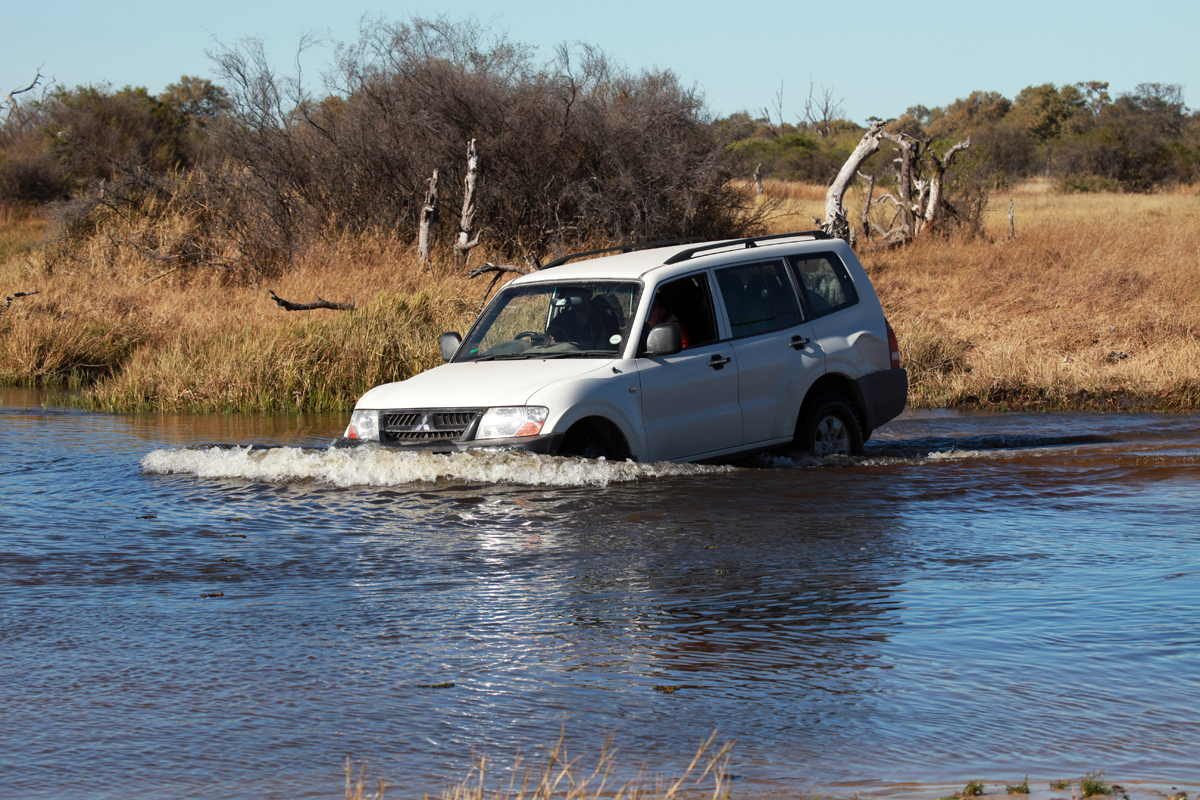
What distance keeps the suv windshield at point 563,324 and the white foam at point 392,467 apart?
831 mm

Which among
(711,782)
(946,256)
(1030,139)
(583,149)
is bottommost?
(711,782)

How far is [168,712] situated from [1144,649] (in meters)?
3.51

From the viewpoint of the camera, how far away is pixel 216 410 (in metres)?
14.1

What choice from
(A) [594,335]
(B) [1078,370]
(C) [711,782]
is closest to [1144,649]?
(C) [711,782]

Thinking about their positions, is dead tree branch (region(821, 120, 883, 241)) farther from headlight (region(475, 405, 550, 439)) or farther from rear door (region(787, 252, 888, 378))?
headlight (region(475, 405, 550, 439))

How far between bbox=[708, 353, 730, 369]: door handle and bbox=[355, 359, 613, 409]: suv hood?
782mm

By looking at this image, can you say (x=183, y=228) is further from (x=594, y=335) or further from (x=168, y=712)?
(x=168, y=712)

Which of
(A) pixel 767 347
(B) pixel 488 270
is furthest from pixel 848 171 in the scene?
(A) pixel 767 347

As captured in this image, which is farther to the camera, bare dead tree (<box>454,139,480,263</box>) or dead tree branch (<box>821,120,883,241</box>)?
bare dead tree (<box>454,139,480,263</box>)

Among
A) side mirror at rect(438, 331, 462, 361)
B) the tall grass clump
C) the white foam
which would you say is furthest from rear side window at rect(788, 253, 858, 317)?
the tall grass clump

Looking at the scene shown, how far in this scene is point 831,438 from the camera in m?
9.32

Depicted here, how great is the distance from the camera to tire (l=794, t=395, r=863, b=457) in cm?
911

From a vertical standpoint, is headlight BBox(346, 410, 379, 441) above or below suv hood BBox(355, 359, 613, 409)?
below

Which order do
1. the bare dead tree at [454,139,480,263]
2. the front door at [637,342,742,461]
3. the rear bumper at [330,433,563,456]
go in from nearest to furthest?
the rear bumper at [330,433,563,456] → the front door at [637,342,742,461] → the bare dead tree at [454,139,480,263]
